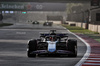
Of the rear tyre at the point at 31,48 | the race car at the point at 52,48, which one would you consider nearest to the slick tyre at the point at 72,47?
the race car at the point at 52,48

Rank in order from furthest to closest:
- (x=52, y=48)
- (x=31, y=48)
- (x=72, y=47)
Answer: (x=72, y=47)
(x=31, y=48)
(x=52, y=48)

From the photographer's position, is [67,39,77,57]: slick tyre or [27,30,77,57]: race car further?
[67,39,77,57]: slick tyre

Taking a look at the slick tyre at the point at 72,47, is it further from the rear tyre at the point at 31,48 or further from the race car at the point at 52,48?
the rear tyre at the point at 31,48

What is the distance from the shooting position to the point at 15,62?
527 inches

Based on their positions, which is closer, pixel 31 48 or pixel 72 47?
pixel 31 48

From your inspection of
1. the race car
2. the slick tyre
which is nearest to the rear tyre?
the race car

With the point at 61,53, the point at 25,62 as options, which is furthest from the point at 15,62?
the point at 61,53

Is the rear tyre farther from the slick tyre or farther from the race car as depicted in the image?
the slick tyre

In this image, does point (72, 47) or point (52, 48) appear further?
point (72, 47)

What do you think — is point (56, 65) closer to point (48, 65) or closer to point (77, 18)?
point (48, 65)

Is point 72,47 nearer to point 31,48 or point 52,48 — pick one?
point 52,48

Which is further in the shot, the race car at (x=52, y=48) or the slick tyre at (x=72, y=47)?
the slick tyre at (x=72, y=47)

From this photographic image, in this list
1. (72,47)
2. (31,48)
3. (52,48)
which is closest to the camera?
(52,48)

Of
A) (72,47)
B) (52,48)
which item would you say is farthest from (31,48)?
(72,47)
